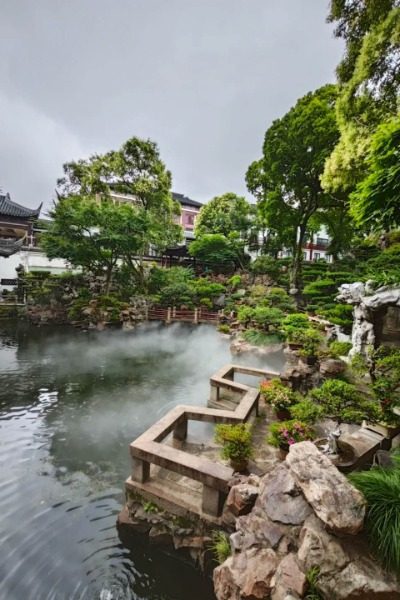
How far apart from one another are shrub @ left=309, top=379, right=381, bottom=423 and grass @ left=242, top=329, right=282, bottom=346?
315 inches

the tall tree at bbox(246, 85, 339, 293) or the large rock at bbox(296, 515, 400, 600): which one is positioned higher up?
the tall tree at bbox(246, 85, 339, 293)

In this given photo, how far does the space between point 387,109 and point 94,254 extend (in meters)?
16.4

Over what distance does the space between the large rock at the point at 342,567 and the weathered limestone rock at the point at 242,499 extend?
Answer: 2.40 feet

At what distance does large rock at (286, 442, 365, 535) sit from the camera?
2246 millimetres

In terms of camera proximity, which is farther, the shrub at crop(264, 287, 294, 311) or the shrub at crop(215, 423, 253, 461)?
the shrub at crop(264, 287, 294, 311)

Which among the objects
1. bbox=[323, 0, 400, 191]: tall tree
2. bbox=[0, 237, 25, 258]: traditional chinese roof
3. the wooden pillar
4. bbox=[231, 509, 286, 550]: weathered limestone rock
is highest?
bbox=[323, 0, 400, 191]: tall tree

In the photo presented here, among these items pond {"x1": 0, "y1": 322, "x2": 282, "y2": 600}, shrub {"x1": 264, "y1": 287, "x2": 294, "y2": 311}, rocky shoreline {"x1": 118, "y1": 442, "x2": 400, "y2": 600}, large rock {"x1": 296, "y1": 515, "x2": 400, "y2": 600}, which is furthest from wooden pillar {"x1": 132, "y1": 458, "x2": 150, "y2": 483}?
shrub {"x1": 264, "y1": 287, "x2": 294, "y2": 311}

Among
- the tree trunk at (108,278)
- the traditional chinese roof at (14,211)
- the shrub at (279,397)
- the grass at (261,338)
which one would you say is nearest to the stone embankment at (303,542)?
the shrub at (279,397)

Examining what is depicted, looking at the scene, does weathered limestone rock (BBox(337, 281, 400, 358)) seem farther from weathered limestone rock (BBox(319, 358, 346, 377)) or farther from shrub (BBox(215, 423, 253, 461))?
shrub (BBox(215, 423, 253, 461))

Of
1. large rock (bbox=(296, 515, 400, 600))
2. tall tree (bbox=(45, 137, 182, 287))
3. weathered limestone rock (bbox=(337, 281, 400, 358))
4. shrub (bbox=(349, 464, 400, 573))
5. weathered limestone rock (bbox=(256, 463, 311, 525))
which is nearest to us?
large rock (bbox=(296, 515, 400, 600))

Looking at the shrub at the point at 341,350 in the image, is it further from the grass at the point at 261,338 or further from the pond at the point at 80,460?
the grass at the point at 261,338

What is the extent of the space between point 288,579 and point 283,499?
58cm

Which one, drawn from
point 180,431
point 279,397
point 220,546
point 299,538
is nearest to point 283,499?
point 299,538

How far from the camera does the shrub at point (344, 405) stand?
3.90 meters
